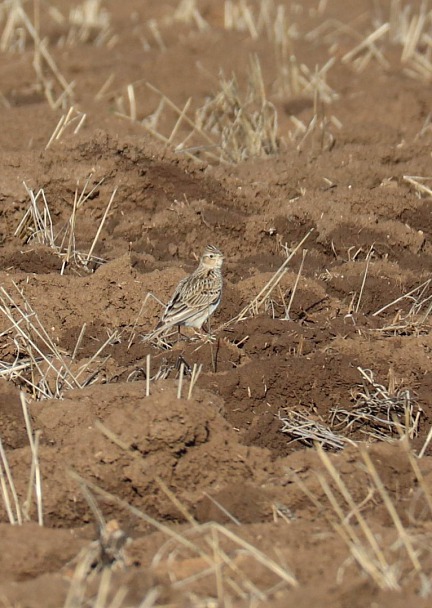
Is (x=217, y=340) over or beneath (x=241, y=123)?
over

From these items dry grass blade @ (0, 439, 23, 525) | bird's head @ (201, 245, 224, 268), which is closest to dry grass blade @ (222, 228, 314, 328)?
bird's head @ (201, 245, 224, 268)

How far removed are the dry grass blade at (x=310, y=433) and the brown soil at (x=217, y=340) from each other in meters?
0.06

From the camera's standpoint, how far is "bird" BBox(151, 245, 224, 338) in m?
7.74

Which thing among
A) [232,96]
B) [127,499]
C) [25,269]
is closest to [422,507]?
[127,499]

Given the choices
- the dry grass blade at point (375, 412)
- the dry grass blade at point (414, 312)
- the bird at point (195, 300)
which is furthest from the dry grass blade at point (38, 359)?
the dry grass blade at point (414, 312)

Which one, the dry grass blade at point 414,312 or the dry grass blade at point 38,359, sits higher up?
the dry grass blade at point 38,359

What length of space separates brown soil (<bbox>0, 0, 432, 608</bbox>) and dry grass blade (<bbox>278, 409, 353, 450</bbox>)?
6cm

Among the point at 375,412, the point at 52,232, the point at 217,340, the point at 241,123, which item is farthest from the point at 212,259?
the point at 241,123

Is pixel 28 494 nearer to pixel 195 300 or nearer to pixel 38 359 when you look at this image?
pixel 38 359

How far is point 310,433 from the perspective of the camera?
651 cm

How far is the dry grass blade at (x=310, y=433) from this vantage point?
6441 mm

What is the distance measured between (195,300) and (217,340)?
0.37 metres

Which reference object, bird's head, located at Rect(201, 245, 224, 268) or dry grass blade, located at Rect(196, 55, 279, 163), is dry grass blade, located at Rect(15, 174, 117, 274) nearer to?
bird's head, located at Rect(201, 245, 224, 268)

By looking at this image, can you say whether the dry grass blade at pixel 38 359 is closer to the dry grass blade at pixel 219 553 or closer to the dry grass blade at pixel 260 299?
the dry grass blade at pixel 260 299
